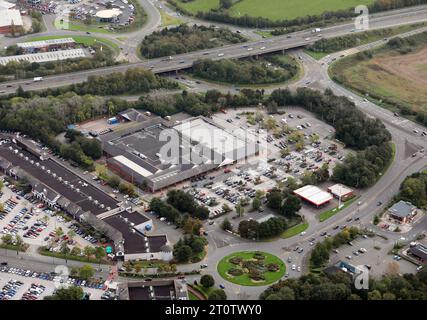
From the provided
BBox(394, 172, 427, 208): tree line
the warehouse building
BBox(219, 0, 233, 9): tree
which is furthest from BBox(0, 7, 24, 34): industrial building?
the warehouse building

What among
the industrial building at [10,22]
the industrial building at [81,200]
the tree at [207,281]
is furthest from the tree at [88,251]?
the industrial building at [10,22]

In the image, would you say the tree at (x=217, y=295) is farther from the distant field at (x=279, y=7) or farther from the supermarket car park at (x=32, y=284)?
the distant field at (x=279, y=7)

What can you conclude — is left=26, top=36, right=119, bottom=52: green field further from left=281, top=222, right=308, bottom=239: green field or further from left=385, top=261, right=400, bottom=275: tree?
left=385, top=261, right=400, bottom=275: tree

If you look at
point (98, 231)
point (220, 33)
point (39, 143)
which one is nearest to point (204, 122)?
point (39, 143)

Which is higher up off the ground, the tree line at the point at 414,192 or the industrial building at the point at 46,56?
the industrial building at the point at 46,56
